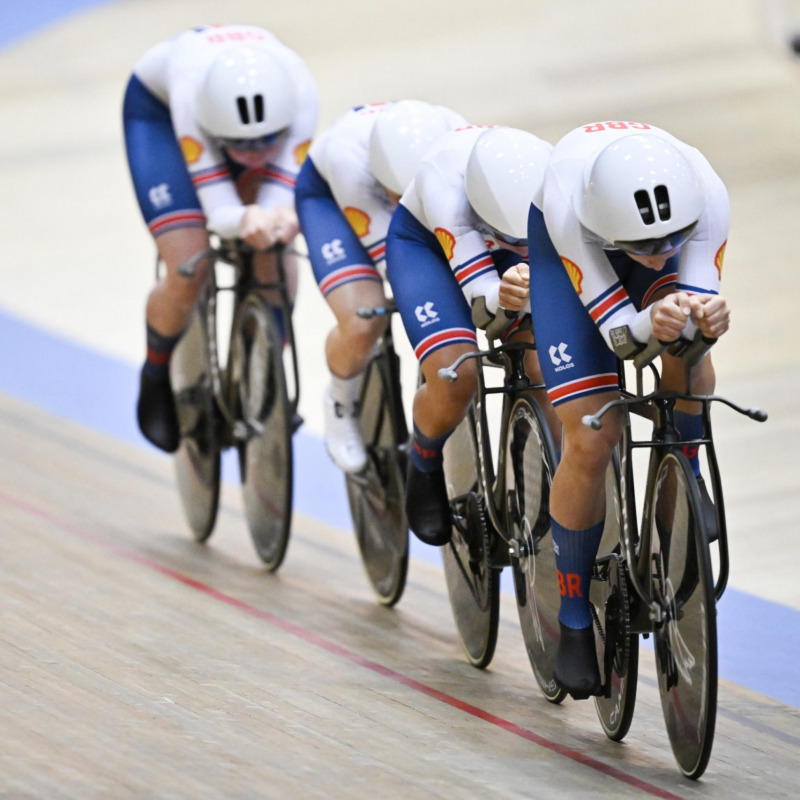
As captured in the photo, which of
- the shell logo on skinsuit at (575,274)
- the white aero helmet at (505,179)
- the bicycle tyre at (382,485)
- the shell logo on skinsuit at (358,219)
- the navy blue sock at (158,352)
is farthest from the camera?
the navy blue sock at (158,352)

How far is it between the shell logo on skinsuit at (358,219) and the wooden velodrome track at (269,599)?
115 cm

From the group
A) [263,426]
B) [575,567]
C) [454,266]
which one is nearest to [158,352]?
[263,426]

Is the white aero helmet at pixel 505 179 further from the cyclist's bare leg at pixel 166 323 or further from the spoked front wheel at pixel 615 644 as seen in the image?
the cyclist's bare leg at pixel 166 323

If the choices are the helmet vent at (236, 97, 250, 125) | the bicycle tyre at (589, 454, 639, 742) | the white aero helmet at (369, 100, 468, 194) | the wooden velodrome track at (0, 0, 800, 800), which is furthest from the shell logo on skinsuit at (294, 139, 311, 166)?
the bicycle tyre at (589, 454, 639, 742)

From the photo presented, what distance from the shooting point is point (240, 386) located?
508 centimetres

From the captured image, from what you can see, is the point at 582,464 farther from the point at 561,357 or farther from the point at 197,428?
the point at 197,428

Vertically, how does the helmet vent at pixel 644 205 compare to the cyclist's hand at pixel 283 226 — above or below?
above

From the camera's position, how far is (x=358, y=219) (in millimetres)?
4328

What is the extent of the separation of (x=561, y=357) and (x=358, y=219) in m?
1.26

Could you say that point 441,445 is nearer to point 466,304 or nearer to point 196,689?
point 466,304

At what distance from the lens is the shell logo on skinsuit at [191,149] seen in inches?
189

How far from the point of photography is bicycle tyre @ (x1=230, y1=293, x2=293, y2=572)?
481 centimetres

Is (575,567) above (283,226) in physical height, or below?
below

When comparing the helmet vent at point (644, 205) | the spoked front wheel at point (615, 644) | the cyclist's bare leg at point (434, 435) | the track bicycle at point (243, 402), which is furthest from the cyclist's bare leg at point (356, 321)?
the helmet vent at point (644, 205)
